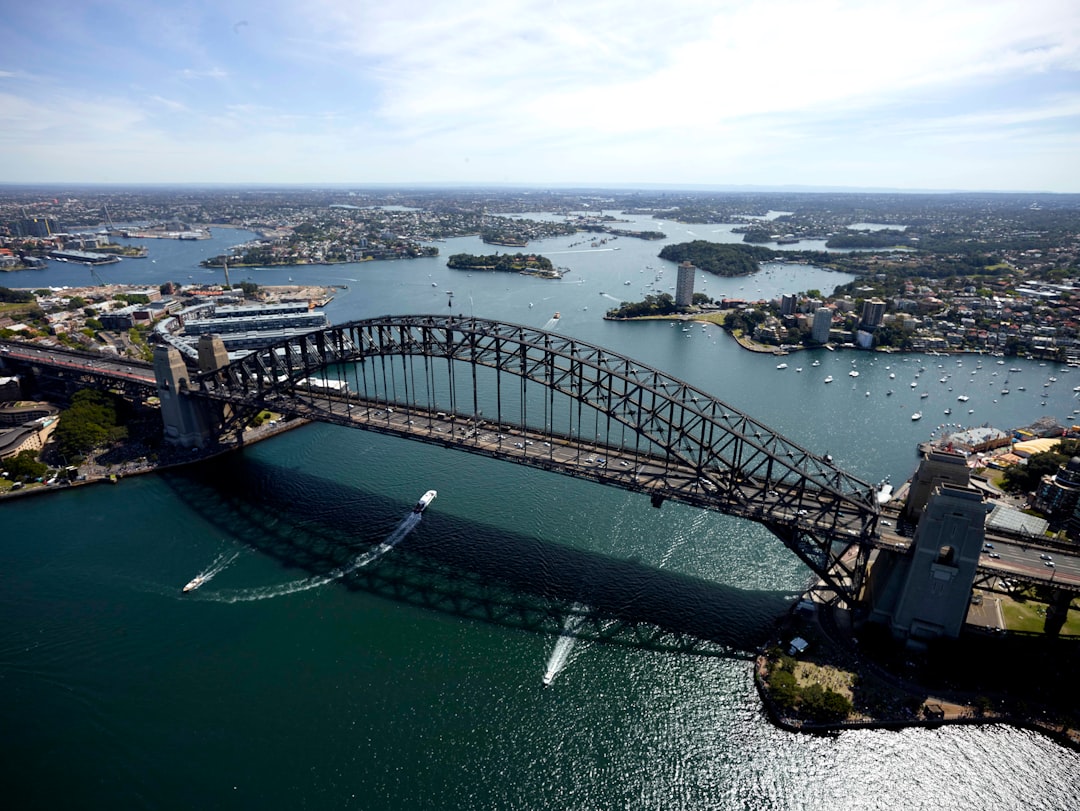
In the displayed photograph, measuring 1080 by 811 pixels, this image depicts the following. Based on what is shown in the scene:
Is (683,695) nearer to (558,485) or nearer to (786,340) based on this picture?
(558,485)

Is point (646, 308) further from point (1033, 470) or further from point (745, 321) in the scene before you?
point (1033, 470)

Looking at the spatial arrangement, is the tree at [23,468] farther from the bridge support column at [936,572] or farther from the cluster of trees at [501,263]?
the cluster of trees at [501,263]

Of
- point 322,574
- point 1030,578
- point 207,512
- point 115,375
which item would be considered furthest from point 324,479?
point 1030,578

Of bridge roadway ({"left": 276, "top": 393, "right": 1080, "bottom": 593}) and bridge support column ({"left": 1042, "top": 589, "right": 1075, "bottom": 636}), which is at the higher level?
bridge roadway ({"left": 276, "top": 393, "right": 1080, "bottom": 593})

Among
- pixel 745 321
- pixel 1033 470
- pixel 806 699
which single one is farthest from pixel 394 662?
pixel 745 321

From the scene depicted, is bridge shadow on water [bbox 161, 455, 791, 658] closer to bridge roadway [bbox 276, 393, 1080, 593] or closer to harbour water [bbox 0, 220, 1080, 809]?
harbour water [bbox 0, 220, 1080, 809]

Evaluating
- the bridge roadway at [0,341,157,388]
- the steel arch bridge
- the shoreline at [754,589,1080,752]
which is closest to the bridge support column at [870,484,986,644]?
the steel arch bridge

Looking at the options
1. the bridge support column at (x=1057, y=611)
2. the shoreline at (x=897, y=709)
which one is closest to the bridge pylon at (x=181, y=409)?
the shoreline at (x=897, y=709)
